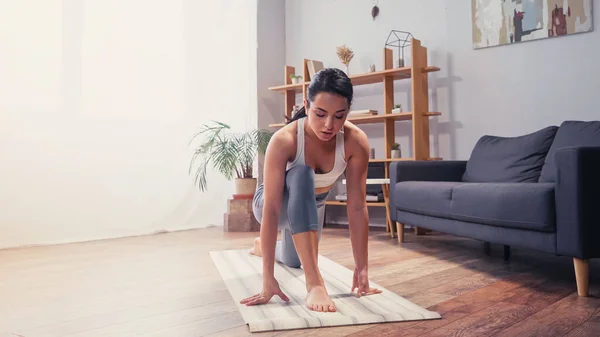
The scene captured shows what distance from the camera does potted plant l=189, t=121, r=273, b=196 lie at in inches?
171

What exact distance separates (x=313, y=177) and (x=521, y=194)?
922mm

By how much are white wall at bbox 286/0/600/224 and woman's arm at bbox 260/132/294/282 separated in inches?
107

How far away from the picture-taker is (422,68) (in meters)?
4.11

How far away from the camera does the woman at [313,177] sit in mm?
1651

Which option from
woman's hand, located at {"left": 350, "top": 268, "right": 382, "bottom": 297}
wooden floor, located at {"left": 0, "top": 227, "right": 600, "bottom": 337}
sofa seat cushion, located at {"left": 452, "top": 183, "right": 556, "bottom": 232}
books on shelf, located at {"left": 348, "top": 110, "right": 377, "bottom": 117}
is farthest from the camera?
books on shelf, located at {"left": 348, "top": 110, "right": 377, "bottom": 117}

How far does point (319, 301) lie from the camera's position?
1632 mm

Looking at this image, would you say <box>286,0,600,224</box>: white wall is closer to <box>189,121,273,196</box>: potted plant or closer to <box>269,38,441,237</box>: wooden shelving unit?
<box>269,38,441,237</box>: wooden shelving unit

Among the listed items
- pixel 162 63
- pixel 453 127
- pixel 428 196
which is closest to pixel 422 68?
pixel 453 127

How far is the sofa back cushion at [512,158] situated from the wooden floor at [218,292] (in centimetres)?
46

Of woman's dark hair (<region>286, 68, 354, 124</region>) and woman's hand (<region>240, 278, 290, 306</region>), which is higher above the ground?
woman's dark hair (<region>286, 68, 354, 124</region>)

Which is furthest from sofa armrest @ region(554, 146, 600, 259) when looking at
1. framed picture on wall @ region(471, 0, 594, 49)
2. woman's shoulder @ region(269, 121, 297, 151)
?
framed picture on wall @ region(471, 0, 594, 49)

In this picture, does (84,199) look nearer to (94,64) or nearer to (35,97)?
(35,97)

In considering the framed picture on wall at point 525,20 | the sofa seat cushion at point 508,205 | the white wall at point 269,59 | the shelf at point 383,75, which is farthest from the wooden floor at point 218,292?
the white wall at point 269,59

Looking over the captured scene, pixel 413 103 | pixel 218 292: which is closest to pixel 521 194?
pixel 218 292
